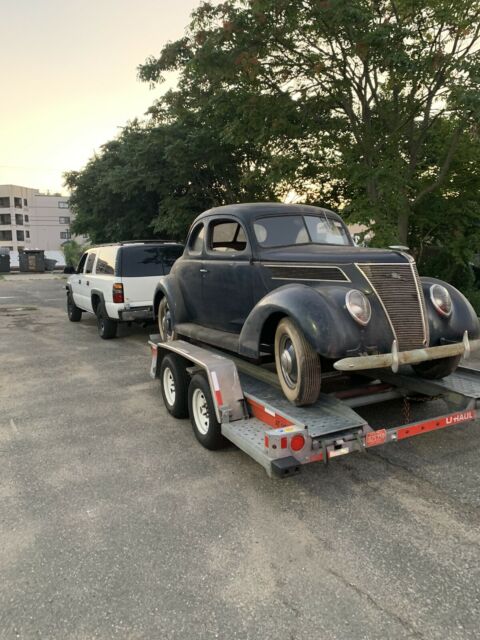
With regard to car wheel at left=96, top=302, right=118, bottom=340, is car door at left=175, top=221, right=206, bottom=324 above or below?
above

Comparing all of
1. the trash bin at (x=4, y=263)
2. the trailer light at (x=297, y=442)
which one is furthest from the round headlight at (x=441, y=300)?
the trash bin at (x=4, y=263)

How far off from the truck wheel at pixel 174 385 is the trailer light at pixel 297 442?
7.22 ft

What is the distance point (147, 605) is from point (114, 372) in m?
5.37

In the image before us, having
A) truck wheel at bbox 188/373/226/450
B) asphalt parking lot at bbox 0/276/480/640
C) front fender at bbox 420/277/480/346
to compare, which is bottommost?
asphalt parking lot at bbox 0/276/480/640

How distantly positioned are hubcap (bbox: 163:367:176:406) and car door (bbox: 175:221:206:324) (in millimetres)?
772

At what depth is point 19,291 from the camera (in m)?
22.8

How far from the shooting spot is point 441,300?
14.2ft

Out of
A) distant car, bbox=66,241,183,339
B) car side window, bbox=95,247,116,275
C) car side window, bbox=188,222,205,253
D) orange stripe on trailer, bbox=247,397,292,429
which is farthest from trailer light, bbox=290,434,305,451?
car side window, bbox=95,247,116,275

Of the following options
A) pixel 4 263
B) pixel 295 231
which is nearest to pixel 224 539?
pixel 295 231

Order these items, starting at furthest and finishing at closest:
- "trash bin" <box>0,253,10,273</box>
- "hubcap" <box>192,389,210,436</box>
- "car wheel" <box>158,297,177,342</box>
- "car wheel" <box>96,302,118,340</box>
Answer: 1. "trash bin" <box>0,253,10,273</box>
2. "car wheel" <box>96,302,118,340</box>
3. "car wheel" <box>158,297,177,342</box>
4. "hubcap" <box>192,389,210,436</box>

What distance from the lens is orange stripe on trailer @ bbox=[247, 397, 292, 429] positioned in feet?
12.0

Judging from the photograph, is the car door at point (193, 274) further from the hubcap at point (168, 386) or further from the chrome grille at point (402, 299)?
the chrome grille at point (402, 299)

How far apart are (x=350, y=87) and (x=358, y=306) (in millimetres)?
8761

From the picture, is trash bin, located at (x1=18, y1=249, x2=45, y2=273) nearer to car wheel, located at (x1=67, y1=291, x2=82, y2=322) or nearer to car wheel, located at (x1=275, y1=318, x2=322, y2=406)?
car wheel, located at (x1=67, y1=291, x2=82, y2=322)
